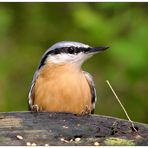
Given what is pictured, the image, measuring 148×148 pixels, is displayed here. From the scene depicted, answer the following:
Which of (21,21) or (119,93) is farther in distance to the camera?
(21,21)

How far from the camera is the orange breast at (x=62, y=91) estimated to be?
6.46 m

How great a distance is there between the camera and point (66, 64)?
677 cm

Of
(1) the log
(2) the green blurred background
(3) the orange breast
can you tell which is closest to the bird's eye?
(3) the orange breast

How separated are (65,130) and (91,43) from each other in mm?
4281

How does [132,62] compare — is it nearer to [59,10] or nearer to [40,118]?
[59,10]

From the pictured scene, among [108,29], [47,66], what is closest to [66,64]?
[47,66]

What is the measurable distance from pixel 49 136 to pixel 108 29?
14.3 feet

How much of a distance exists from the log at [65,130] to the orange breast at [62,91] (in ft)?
2.89

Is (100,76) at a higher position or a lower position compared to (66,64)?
lower

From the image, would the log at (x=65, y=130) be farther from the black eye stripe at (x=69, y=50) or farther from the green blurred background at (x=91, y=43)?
the green blurred background at (x=91, y=43)

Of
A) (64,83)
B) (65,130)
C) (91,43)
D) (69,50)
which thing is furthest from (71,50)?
(91,43)

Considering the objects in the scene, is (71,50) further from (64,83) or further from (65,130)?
(65,130)

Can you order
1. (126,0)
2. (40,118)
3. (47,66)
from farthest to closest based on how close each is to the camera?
(126,0) → (47,66) → (40,118)

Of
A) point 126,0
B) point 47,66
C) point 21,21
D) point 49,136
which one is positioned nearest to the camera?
point 49,136
